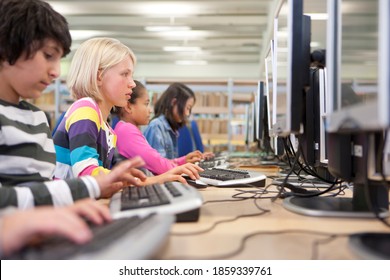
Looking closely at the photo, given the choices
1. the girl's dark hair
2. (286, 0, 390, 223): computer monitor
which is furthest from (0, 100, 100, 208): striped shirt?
the girl's dark hair

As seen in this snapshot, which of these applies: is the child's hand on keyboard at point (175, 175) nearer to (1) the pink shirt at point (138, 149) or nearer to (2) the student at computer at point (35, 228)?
(1) the pink shirt at point (138, 149)

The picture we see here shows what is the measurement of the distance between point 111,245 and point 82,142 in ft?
2.39

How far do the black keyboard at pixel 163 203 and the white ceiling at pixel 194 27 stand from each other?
298 centimetres

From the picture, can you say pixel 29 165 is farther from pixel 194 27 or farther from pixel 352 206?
pixel 194 27

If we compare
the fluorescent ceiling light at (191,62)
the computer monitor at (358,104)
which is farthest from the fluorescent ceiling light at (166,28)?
the computer monitor at (358,104)

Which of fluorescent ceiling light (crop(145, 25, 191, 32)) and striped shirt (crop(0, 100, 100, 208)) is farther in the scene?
fluorescent ceiling light (crop(145, 25, 191, 32))

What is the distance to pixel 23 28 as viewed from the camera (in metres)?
0.77

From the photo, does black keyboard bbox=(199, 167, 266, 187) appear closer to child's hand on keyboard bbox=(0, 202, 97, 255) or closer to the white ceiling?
child's hand on keyboard bbox=(0, 202, 97, 255)

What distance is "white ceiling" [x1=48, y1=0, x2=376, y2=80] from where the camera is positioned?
4766 millimetres

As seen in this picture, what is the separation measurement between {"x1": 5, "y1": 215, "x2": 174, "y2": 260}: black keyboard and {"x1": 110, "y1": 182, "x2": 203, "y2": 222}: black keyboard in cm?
11

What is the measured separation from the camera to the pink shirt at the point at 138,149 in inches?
65.6
